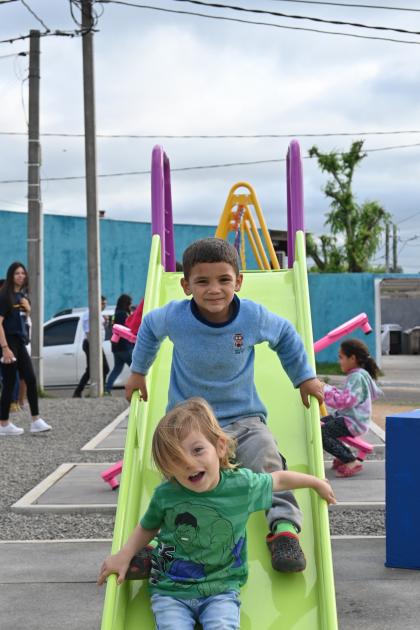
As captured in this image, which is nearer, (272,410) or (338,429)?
(272,410)

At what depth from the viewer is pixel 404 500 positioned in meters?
5.48

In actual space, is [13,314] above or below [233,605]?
above

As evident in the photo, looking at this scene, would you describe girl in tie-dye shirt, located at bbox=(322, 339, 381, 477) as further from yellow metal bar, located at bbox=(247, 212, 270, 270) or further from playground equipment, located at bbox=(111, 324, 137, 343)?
yellow metal bar, located at bbox=(247, 212, 270, 270)

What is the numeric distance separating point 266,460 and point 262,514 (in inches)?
12.6

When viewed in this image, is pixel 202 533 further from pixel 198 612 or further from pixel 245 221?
pixel 245 221

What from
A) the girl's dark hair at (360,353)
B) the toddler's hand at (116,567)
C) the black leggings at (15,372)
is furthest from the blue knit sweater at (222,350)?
the black leggings at (15,372)

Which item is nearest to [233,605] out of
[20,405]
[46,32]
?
[20,405]

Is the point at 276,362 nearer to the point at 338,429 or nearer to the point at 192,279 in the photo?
the point at 192,279

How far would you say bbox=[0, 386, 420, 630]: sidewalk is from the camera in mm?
4680

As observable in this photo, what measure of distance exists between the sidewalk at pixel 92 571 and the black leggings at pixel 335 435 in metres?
0.26

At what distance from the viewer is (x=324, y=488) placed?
404cm

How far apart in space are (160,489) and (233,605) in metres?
0.51

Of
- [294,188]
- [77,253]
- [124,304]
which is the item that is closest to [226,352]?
[294,188]

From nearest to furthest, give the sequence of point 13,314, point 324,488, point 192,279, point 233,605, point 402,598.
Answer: point 233,605, point 324,488, point 192,279, point 402,598, point 13,314
